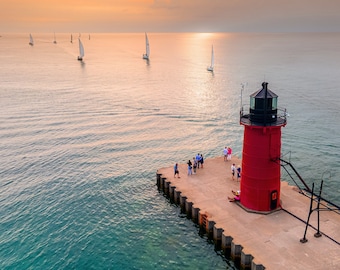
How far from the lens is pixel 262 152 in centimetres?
2248

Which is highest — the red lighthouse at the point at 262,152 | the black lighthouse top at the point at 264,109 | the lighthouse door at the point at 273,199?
the black lighthouse top at the point at 264,109

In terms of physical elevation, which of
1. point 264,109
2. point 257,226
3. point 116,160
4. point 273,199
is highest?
point 264,109

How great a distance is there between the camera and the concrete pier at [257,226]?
731 inches

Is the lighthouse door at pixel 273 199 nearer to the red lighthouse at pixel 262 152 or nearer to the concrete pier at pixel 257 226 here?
the red lighthouse at pixel 262 152

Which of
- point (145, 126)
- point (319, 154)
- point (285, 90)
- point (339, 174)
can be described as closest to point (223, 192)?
point (339, 174)

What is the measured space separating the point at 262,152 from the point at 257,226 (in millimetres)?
4908

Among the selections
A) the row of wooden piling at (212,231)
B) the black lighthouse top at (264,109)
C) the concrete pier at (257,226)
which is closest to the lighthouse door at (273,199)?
the concrete pier at (257,226)

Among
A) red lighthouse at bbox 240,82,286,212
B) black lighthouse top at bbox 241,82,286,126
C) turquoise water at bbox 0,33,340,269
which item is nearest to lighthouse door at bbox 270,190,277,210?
red lighthouse at bbox 240,82,286,212

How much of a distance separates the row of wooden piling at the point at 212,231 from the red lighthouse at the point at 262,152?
3229 mm

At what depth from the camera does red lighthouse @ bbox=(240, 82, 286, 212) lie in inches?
870

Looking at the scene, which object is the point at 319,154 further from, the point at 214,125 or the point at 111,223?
the point at 111,223

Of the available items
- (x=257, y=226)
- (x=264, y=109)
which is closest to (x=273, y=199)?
(x=257, y=226)

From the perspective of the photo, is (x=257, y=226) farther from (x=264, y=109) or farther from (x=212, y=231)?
(x=264, y=109)

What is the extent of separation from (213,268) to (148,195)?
10856 mm
